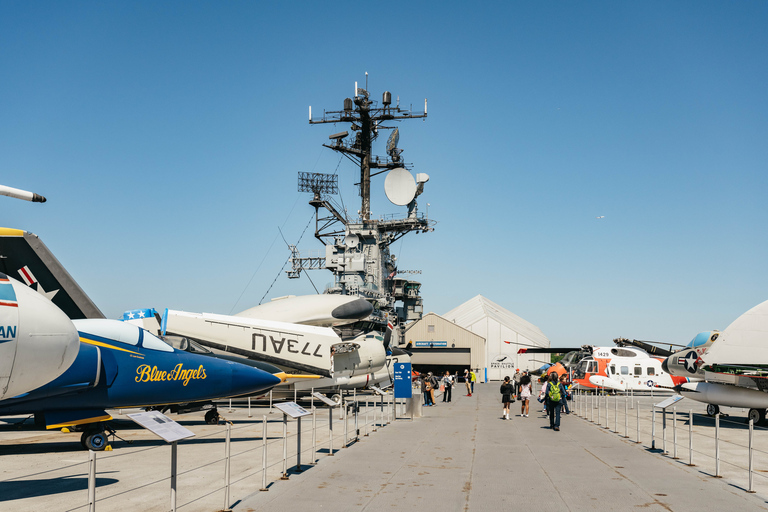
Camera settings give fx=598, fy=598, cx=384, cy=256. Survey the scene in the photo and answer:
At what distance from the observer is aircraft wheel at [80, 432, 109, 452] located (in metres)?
12.1

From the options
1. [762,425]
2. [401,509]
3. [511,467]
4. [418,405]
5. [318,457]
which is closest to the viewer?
[401,509]

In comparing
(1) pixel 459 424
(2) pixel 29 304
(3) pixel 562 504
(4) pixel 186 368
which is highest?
(2) pixel 29 304

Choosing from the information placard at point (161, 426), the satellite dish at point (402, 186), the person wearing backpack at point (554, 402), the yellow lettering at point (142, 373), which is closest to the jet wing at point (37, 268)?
the yellow lettering at point (142, 373)

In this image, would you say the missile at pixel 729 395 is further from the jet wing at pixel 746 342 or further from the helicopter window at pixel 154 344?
the helicopter window at pixel 154 344

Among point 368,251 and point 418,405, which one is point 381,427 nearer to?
point 418,405

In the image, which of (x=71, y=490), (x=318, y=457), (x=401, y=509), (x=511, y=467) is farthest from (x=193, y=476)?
(x=511, y=467)

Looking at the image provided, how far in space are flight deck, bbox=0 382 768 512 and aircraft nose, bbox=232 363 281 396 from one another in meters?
1.20

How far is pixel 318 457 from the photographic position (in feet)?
40.6

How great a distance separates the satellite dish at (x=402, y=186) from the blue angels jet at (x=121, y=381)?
3550 cm

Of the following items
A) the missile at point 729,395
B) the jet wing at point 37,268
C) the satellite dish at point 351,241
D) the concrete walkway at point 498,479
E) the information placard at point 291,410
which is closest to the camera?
the concrete walkway at point 498,479

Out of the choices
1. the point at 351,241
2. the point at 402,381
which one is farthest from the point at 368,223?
the point at 402,381

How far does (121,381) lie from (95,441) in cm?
139

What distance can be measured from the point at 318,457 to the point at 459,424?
875 centimetres

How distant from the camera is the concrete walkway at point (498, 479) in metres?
8.41
